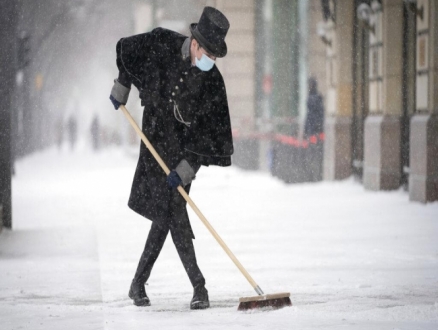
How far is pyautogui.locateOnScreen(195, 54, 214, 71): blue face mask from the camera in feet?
19.2

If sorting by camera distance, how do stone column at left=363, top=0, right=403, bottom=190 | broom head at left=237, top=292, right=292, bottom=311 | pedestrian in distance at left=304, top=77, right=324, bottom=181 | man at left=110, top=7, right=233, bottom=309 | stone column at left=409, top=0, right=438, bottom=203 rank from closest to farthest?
broom head at left=237, top=292, right=292, bottom=311
man at left=110, top=7, right=233, bottom=309
stone column at left=409, top=0, right=438, bottom=203
stone column at left=363, top=0, right=403, bottom=190
pedestrian in distance at left=304, top=77, right=324, bottom=181

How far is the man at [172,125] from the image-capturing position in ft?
19.7

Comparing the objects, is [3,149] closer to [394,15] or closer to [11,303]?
[11,303]

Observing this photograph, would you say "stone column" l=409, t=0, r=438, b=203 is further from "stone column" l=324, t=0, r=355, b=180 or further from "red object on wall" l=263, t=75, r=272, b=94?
"red object on wall" l=263, t=75, r=272, b=94

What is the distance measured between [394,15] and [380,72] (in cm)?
103

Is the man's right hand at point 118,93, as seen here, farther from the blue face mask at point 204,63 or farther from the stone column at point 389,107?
the stone column at point 389,107

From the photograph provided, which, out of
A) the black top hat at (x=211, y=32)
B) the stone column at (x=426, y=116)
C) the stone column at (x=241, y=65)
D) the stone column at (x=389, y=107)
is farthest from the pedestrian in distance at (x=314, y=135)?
the black top hat at (x=211, y=32)

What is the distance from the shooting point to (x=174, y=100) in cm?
600

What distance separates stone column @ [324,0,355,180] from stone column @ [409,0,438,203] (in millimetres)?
4494

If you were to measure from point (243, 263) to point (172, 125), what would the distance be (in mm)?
2492

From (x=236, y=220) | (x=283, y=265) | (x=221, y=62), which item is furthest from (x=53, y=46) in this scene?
(x=283, y=265)

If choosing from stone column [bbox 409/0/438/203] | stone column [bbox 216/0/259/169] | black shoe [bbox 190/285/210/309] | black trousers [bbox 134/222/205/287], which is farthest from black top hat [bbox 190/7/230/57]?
stone column [bbox 216/0/259/169]

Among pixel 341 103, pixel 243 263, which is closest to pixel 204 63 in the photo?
pixel 243 263

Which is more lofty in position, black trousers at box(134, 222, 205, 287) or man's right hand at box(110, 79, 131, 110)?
man's right hand at box(110, 79, 131, 110)
